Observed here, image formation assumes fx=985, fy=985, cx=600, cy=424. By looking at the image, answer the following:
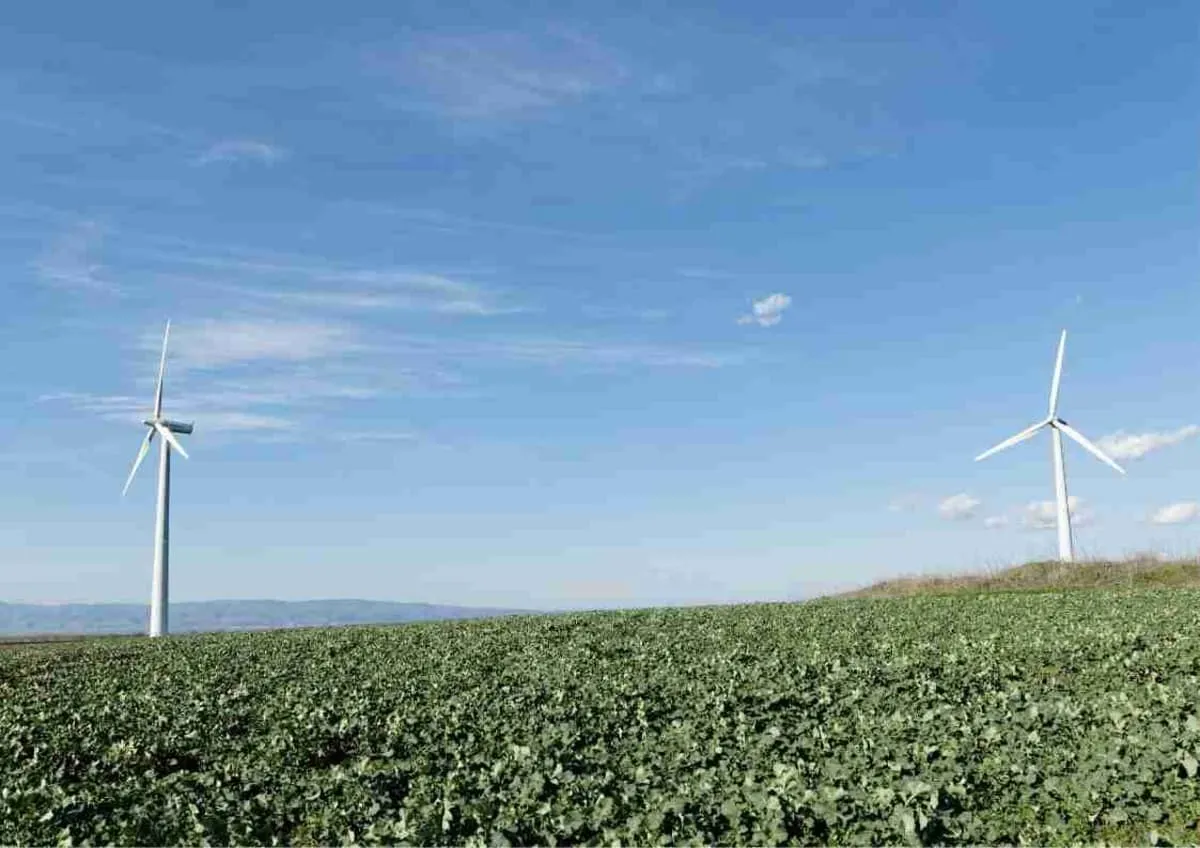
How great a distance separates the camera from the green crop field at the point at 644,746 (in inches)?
545

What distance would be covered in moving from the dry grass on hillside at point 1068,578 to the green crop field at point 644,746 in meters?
36.6

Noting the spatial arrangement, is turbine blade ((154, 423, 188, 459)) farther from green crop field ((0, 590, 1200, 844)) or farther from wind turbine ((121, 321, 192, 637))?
green crop field ((0, 590, 1200, 844))

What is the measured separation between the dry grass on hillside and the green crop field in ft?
120

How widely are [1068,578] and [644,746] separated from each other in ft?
206

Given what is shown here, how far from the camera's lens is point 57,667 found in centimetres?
3988

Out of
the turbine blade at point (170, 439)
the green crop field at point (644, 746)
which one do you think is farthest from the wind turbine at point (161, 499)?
the green crop field at point (644, 746)

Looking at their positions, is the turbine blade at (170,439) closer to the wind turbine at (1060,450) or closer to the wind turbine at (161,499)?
the wind turbine at (161,499)

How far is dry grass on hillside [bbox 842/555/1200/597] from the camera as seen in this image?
6662cm

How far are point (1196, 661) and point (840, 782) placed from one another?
15704 mm

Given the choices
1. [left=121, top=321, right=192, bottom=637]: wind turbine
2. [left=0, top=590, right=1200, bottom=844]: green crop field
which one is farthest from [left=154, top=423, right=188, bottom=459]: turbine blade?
[left=0, top=590, right=1200, bottom=844]: green crop field

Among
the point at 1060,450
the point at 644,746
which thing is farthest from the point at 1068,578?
the point at 644,746

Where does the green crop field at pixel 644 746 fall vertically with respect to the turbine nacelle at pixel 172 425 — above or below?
below

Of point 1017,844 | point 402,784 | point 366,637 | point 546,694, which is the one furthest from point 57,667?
point 1017,844

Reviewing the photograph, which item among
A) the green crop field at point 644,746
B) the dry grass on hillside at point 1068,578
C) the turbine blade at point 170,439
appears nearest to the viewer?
the green crop field at point 644,746
